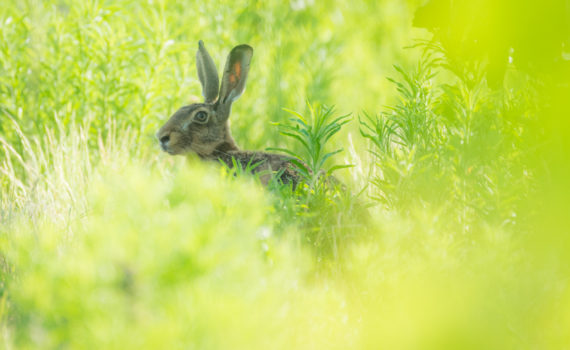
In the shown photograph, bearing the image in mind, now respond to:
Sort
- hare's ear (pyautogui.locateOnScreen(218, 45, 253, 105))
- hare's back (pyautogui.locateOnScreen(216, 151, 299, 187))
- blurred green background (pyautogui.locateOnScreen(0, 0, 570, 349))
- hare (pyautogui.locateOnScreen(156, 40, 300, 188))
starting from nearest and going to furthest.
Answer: blurred green background (pyautogui.locateOnScreen(0, 0, 570, 349)), hare's back (pyautogui.locateOnScreen(216, 151, 299, 187)), hare's ear (pyautogui.locateOnScreen(218, 45, 253, 105)), hare (pyautogui.locateOnScreen(156, 40, 300, 188))

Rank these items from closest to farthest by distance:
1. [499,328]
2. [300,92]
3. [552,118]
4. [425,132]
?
[499,328]
[552,118]
[425,132]
[300,92]

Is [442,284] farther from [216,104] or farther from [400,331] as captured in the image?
[216,104]

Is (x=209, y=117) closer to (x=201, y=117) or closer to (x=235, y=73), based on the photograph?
(x=201, y=117)

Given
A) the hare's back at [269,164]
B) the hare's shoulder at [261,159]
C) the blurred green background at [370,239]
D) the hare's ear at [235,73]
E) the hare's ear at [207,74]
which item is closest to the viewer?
the blurred green background at [370,239]

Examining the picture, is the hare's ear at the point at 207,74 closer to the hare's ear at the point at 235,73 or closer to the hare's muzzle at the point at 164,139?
the hare's ear at the point at 235,73

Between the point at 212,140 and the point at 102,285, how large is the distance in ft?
12.6

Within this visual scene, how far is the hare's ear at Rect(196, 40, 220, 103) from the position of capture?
5391 millimetres

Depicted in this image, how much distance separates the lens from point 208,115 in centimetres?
545

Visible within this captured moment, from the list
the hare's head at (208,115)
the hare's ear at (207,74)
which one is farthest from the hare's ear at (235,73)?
the hare's ear at (207,74)

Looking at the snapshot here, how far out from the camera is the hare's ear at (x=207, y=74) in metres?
5.39

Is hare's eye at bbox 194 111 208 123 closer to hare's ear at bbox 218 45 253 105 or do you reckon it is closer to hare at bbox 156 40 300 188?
hare at bbox 156 40 300 188

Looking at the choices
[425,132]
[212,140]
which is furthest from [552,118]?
[212,140]

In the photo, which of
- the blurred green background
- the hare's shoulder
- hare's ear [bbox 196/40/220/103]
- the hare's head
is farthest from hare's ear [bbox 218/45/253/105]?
the blurred green background

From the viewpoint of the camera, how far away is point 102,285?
1.67m
